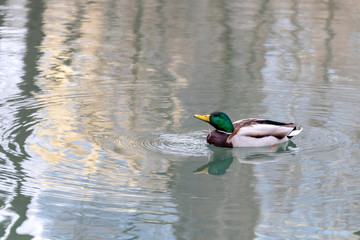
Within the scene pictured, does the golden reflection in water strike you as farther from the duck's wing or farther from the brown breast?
the duck's wing

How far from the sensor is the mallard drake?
28.9 feet

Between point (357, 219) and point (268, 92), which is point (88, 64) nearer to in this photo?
point (268, 92)

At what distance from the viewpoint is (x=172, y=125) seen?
31.1 ft

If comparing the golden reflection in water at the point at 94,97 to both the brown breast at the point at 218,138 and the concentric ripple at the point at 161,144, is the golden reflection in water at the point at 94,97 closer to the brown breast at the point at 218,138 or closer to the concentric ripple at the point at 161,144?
the concentric ripple at the point at 161,144

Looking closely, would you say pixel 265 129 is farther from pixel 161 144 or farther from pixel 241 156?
pixel 161 144

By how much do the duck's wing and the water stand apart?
17 cm

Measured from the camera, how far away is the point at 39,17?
1708cm

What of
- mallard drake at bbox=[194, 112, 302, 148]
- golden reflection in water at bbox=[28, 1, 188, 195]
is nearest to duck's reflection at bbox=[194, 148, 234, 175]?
mallard drake at bbox=[194, 112, 302, 148]

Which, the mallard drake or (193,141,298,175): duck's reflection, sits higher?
the mallard drake

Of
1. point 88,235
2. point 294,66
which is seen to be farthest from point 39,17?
point 88,235

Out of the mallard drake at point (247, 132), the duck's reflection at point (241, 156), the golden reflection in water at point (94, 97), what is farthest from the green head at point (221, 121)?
the golden reflection in water at point (94, 97)

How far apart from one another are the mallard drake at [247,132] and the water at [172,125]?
0.43 ft

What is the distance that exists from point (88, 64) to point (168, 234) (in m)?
6.92

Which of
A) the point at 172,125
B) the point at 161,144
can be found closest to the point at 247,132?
the point at 161,144
